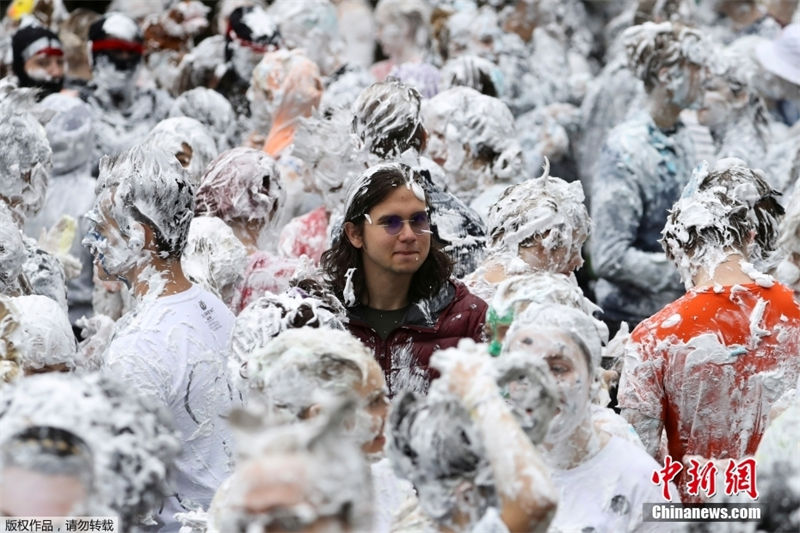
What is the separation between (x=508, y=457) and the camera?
144 inches

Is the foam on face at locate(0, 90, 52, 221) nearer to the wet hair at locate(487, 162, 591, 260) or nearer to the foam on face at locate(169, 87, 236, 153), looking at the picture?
the wet hair at locate(487, 162, 591, 260)

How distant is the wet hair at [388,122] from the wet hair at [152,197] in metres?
1.65

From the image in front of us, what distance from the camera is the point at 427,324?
225 inches

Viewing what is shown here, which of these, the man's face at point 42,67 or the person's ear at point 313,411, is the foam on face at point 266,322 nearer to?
the person's ear at point 313,411

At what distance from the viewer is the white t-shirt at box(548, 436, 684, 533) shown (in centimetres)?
444

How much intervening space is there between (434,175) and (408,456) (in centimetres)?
356

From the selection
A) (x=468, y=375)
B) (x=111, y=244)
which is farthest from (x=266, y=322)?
(x=468, y=375)

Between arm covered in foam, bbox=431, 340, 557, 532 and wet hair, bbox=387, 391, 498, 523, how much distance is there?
0.11 feet

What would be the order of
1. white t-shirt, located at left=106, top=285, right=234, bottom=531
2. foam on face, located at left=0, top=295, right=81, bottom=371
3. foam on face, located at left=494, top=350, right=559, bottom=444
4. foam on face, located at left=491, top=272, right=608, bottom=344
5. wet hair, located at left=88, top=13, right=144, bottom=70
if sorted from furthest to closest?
wet hair, located at left=88, top=13, right=144, bottom=70 < foam on face, located at left=0, top=295, right=81, bottom=371 < white t-shirt, located at left=106, top=285, right=234, bottom=531 < foam on face, located at left=491, top=272, right=608, bottom=344 < foam on face, located at left=494, top=350, right=559, bottom=444

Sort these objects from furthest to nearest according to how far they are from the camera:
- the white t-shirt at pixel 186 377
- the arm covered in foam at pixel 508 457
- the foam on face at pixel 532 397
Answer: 1. the white t-shirt at pixel 186 377
2. the foam on face at pixel 532 397
3. the arm covered in foam at pixel 508 457

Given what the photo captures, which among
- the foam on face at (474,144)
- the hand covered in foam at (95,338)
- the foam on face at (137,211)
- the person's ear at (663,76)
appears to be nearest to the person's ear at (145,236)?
the foam on face at (137,211)

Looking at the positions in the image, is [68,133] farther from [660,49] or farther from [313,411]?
[313,411]

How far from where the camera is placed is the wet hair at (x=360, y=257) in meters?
5.83

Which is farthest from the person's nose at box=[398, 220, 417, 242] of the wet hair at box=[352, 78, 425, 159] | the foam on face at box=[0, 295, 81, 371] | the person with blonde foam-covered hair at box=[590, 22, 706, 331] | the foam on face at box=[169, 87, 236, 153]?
the foam on face at box=[169, 87, 236, 153]
